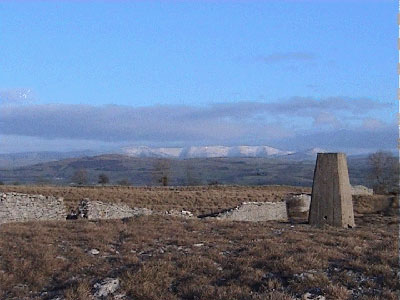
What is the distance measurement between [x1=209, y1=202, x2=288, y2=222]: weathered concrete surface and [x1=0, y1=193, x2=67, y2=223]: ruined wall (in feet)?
22.5

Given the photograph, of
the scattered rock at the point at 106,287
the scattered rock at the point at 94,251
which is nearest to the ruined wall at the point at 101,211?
the scattered rock at the point at 94,251

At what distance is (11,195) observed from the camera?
20.1 metres

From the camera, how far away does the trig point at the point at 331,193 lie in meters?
16.1

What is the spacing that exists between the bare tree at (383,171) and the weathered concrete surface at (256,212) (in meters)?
29.9

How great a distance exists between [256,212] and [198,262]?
16.2 m

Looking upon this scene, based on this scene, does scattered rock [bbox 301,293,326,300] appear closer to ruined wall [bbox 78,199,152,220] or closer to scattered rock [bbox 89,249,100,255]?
scattered rock [bbox 89,249,100,255]

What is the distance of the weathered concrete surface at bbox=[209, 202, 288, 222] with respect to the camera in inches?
875

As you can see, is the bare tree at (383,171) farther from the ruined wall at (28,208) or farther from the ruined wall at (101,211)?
the ruined wall at (28,208)

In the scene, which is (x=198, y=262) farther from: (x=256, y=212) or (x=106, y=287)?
(x=256, y=212)

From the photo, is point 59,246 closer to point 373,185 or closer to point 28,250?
point 28,250

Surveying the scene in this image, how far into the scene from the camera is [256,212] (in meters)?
24.7

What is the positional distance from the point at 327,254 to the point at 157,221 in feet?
22.8

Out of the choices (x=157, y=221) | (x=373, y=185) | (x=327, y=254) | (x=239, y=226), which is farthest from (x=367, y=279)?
(x=373, y=185)

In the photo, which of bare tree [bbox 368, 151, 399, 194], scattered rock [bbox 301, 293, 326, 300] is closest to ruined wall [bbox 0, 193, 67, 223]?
scattered rock [bbox 301, 293, 326, 300]
